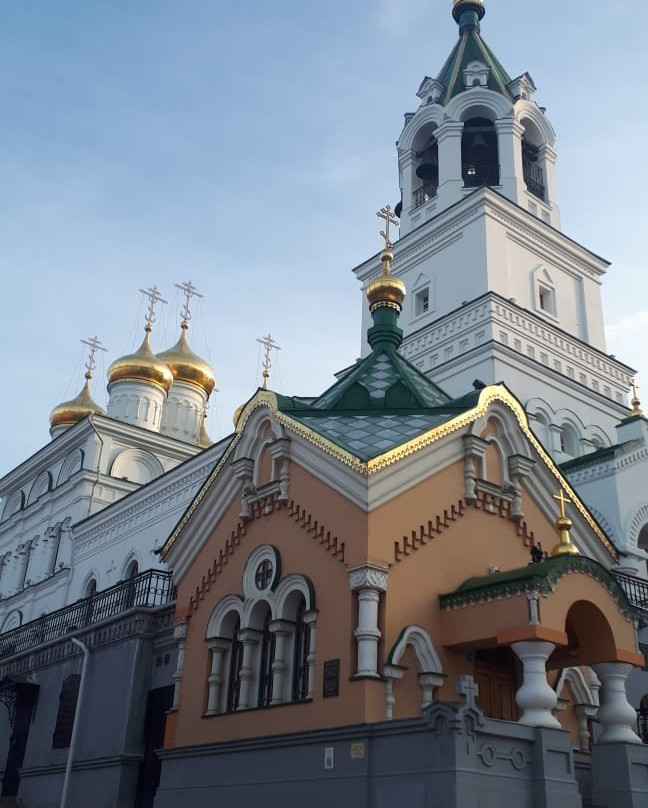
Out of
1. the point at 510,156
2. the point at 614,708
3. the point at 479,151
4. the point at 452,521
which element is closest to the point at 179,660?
the point at 452,521

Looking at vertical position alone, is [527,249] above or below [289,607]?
above

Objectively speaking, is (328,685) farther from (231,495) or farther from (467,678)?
(231,495)

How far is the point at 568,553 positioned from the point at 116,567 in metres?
16.0

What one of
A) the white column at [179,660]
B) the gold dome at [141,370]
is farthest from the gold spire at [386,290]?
the gold dome at [141,370]

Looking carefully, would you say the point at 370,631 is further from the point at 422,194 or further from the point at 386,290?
the point at 422,194

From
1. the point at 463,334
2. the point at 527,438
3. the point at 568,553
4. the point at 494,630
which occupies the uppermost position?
the point at 463,334

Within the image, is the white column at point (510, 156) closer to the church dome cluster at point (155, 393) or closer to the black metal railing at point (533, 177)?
the black metal railing at point (533, 177)

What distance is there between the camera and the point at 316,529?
9.76 meters

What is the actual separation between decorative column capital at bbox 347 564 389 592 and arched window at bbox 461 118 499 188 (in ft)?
58.5

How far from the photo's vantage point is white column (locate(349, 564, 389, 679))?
8.60 meters

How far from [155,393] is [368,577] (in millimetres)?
21466

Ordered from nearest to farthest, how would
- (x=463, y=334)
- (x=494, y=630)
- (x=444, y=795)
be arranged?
(x=444, y=795) → (x=494, y=630) → (x=463, y=334)

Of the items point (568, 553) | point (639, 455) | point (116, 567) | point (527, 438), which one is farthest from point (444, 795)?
point (116, 567)

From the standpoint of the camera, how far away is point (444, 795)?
725cm
